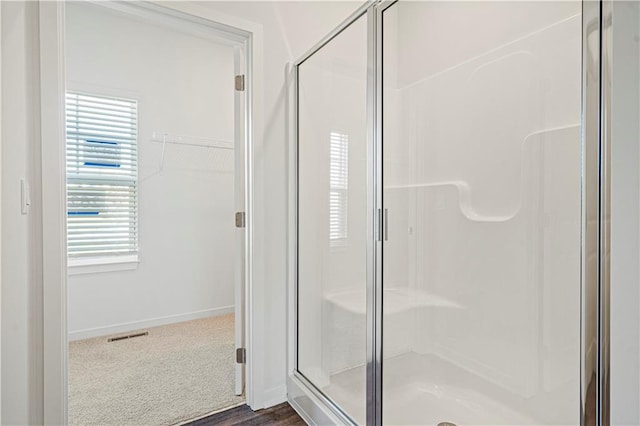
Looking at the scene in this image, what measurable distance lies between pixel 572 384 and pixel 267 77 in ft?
6.59

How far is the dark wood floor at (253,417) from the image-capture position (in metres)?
1.90

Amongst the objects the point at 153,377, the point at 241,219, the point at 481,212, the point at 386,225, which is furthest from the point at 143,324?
the point at 481,212

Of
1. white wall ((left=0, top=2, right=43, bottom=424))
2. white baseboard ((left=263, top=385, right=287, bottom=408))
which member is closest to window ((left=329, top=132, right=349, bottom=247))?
white baseboard ((left=263, top=385, right=287, bottom=408))

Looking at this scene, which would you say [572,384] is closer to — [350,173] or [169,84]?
[350,173]

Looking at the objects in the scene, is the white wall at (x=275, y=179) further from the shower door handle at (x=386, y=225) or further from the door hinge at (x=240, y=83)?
the shower door handle at (x=386, y=225)

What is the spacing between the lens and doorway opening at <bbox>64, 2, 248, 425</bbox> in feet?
9.59

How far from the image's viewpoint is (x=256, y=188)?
2.02 meters

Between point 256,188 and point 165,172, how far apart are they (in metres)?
1.83

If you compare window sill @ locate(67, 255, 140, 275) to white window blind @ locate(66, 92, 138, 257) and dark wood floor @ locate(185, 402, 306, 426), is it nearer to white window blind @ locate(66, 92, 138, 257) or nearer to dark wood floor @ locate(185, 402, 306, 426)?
white window blind @ locate(66, 92, 138, 257)

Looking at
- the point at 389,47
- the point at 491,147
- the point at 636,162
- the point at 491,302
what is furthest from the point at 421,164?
the point at 636,162

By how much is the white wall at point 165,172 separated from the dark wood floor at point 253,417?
176 centimetres

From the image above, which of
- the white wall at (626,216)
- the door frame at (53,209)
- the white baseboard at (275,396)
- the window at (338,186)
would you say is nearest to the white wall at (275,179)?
the white baseboard at (275,396)

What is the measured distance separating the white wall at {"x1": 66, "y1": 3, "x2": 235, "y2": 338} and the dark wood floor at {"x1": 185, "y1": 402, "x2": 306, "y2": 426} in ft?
5.76

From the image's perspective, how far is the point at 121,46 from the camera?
321 centimetres
